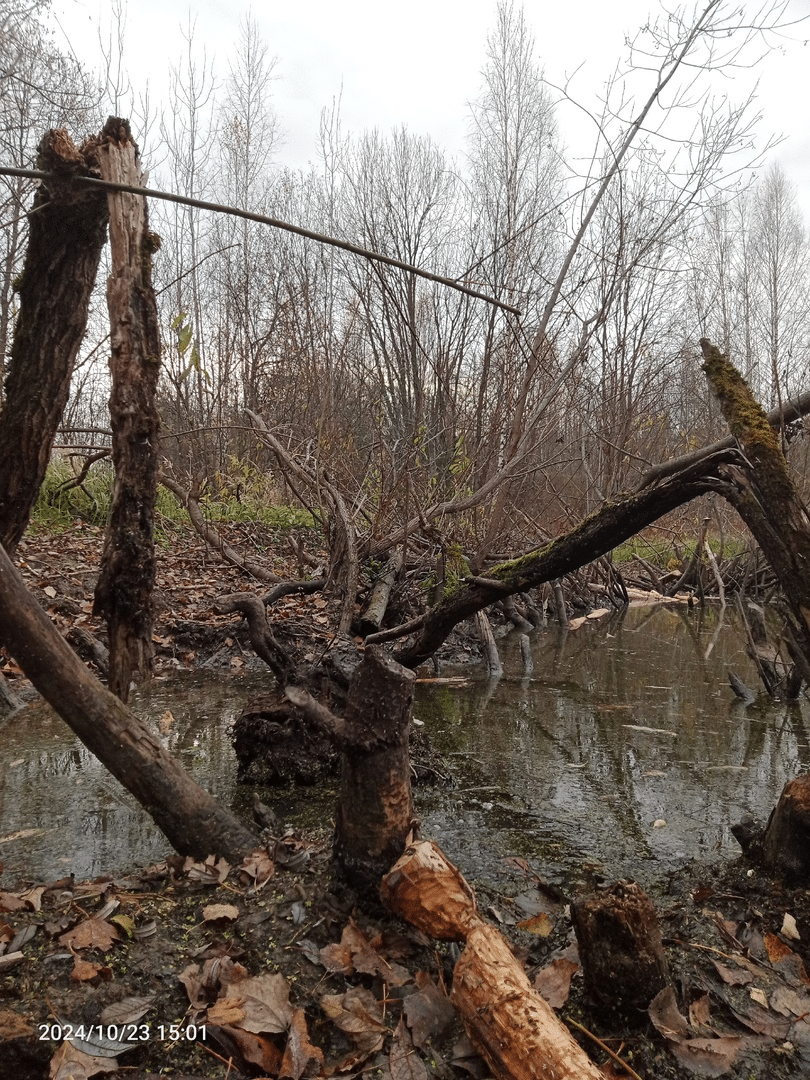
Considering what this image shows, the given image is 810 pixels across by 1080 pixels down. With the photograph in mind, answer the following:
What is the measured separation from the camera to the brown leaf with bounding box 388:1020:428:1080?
1.59 meters

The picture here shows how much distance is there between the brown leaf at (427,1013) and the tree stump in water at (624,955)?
0.38 meters

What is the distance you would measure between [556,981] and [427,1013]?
1.23ft

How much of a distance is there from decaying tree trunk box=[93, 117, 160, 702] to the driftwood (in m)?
1.29

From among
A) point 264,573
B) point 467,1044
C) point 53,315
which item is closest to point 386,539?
point 264,573

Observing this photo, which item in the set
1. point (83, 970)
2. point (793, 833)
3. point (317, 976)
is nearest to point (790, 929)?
point (793, 833)

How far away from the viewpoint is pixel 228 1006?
1.70 meters

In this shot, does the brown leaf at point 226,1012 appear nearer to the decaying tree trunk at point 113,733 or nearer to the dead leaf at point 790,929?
the decaying tree trunk at point 113,733

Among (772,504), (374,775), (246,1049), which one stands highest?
(772,504)

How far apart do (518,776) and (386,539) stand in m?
2.94

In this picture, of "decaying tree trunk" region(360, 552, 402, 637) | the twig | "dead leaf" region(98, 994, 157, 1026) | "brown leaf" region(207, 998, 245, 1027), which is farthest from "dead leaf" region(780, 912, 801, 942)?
"decaying tree trunk" region(360, 552, 402, 637)

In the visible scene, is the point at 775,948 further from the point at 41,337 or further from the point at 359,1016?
the point at 41,337

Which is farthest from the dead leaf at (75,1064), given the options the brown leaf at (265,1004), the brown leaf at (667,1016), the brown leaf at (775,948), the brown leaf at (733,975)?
the brown leaf at (775,948)

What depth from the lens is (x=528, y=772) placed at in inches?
153

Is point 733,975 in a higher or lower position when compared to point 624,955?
lower
